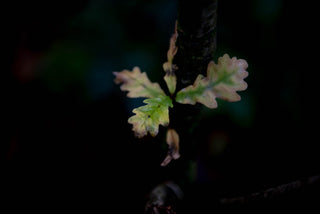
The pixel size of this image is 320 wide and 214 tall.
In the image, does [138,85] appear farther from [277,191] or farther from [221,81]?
[277,191]

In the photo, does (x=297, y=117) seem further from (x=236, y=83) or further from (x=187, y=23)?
(x=187, y=23)

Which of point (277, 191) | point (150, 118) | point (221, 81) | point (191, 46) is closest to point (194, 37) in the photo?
point (191, 46)

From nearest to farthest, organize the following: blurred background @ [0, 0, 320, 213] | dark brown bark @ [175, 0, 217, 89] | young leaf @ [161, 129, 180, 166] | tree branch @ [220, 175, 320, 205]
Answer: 1. dark brown bark @ [175, 0, 217, 89]
2. young leaf @ [161, 129, 180, 166]
3. tree branch @ [220, 175, 320, 205]
4. blurred background @ [0, 0, 320, 213]

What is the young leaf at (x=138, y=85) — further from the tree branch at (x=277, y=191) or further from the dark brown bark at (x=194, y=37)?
the tree branch at (x=277, y=191)

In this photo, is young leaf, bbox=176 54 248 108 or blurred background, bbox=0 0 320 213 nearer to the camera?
young leaf, bbox=176 54 248 108

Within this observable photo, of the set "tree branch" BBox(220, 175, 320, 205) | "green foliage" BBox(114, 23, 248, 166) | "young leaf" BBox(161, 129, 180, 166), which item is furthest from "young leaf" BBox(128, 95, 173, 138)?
"tree branch" BBox(220, 175, 320, 205)

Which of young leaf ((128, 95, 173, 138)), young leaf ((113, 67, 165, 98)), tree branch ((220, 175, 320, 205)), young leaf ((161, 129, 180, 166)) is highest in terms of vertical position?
young leaf ((113, 67, 165, 98))

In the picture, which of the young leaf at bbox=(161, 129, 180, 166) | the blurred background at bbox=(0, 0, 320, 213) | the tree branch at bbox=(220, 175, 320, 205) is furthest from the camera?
the blurred background at bbox=(0, 0, 320, 213)

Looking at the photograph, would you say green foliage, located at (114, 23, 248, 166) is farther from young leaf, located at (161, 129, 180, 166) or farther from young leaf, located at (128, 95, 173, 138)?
young leaf, located at (161, 129, 180, 166)
